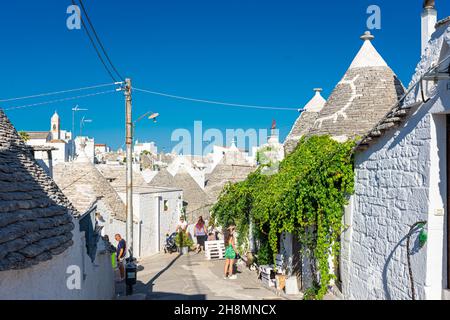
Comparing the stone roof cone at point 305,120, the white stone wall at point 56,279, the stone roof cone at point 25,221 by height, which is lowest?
the white stone wall at point 56,279

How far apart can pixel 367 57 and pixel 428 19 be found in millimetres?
7023

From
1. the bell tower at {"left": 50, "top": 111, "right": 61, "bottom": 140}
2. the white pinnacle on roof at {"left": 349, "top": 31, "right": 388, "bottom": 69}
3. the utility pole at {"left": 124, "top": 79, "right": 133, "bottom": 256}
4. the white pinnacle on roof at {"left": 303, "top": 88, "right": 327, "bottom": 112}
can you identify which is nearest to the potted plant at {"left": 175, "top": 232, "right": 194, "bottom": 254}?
the utility pole at {"left": 124, "top": 79, "right": 133, "bottom": 256}

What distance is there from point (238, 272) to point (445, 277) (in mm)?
9885

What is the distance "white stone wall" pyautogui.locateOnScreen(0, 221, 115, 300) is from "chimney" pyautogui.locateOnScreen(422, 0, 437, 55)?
5905 mm

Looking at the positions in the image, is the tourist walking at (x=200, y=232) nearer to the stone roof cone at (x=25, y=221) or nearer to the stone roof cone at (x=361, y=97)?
the stone roof cone at (x=361, y=97)

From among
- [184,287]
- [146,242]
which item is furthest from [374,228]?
[146,242]

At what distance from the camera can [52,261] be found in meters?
5.38

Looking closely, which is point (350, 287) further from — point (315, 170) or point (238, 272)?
point (238, 272)

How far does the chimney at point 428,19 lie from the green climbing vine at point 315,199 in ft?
7.48

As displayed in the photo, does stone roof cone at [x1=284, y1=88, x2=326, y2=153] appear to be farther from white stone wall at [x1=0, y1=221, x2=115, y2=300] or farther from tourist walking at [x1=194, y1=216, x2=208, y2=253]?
white stone wall at [x1=0, y1=221, x2=115, y2=300]

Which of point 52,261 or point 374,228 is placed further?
point 374,228

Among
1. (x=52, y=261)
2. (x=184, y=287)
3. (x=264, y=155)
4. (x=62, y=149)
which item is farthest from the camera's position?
(x=62, y=149)

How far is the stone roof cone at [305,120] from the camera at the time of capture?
16208mm

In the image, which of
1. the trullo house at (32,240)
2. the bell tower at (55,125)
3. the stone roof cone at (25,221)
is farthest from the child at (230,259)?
the bell tower at (55,125)
